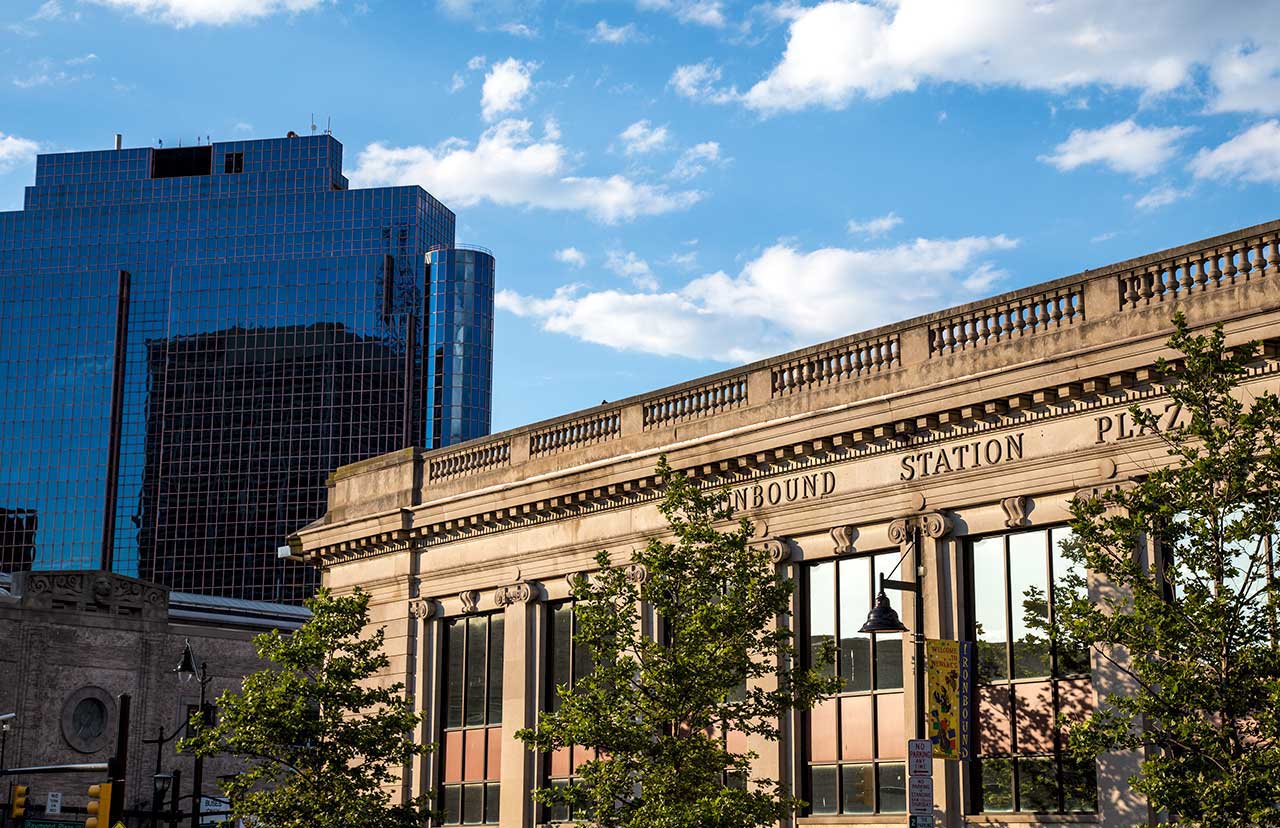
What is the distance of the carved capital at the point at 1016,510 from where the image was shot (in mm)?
27359

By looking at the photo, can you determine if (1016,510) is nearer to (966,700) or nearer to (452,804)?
(966,700)

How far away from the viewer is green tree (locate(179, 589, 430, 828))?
116 feet

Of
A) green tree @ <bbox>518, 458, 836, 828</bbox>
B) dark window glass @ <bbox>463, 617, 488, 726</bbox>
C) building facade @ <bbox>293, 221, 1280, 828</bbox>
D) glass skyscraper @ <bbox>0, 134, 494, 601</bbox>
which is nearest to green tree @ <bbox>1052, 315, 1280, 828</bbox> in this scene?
building facade @ <bbox>293, 221, 1280, 828</bbox>

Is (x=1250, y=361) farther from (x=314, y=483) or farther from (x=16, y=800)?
(x=314, y=483)

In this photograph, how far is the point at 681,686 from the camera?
27750mm

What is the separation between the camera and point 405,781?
39844 millimetres

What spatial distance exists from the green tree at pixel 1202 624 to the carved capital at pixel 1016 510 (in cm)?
498

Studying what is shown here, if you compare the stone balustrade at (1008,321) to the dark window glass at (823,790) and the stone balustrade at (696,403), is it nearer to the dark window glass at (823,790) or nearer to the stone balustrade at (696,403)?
the stone balustrade at (696,403)

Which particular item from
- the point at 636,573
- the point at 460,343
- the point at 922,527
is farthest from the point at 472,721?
the point at 460,343

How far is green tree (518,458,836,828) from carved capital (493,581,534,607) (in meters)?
7.54

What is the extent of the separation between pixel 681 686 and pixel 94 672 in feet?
198

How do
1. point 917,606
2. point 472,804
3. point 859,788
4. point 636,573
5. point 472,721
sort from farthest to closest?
point 472,721, point 472,804, point 636,573, point 859,788, point 917,606

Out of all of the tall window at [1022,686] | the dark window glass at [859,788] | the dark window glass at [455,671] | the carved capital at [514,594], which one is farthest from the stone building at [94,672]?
the tall window at [1022,686]

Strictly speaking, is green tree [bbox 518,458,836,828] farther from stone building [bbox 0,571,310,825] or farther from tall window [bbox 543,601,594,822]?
stone building [bbox 0,571,310,825]
